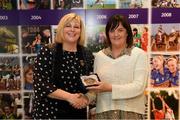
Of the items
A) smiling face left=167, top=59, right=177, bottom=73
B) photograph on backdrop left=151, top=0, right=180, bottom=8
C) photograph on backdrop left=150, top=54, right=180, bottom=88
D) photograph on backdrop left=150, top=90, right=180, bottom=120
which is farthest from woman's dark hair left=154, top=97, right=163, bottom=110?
photograph on backdrop left=151, top=0, right=180, bottom=8

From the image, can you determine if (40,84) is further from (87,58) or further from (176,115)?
(176,115)

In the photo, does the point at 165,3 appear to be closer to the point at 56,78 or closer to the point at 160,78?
the point at 160,78

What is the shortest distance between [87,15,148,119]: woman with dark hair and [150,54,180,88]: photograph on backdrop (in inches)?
25.1

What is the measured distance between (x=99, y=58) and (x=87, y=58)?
8 centimetres

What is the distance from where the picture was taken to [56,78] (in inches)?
A: 76.1

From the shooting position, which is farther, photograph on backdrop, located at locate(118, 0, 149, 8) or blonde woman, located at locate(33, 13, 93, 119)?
photograph on backdrop, located at locate(118, 0, 149, 8)

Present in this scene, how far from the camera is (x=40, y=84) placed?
1.92 m

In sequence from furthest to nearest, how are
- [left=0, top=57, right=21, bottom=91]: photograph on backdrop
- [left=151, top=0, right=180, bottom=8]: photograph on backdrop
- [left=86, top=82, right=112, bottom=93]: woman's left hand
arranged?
[left=0, top=57, right=21, bottom=91]: photograph on backdrop, [left=151, top=0, right=180, bottom=8]: photograph on backdrop, [left=86, top=82, right=112, bottom=93]: woman's left hand

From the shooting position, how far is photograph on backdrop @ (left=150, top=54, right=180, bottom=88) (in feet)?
8.34

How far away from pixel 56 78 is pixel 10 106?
915 mm

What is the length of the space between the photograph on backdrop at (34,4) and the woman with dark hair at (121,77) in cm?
79

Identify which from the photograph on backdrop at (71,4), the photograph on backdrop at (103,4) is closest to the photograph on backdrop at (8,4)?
the photograph on backdrop at (71,4)

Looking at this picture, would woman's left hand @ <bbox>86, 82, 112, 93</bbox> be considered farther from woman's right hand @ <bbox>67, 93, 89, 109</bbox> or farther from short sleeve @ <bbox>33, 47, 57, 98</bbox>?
short sleeve @ <bbox>33, 47, 57, 98</bbox>

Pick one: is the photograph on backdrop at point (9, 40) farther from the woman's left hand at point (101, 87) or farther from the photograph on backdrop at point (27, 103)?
the woman's left hand at point (101, 87)
